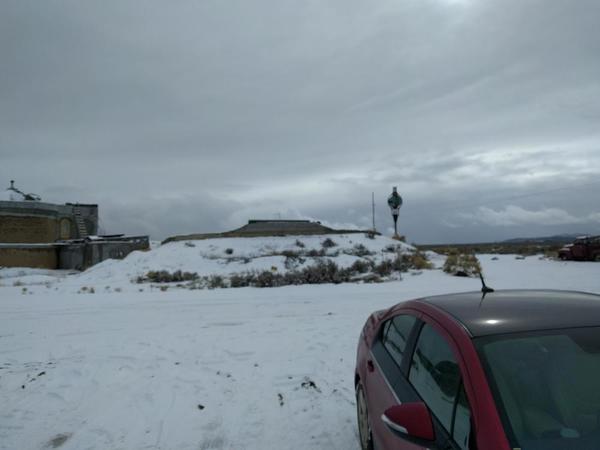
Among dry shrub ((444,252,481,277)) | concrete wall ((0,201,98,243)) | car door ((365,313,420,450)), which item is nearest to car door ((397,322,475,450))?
car door ((365,313,420,450))

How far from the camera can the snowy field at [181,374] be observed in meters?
4.20

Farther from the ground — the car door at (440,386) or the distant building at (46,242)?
the distant building at (46,242)

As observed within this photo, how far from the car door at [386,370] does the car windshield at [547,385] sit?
2.46 feet

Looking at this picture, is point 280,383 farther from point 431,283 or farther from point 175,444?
point 431,283

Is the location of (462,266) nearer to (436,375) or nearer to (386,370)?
(386,370)

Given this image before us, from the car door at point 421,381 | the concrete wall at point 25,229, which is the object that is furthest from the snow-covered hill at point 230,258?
the car door at point 421,381

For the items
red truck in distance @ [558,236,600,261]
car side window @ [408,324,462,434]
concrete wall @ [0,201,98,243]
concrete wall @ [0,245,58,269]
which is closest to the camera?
car side window @ [408,324,462,434]

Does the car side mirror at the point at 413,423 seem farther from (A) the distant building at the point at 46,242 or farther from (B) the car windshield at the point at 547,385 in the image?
(A) the distant building at the point at 46,242

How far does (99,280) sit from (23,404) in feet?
53.2

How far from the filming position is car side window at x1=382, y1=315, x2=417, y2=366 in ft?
10.3

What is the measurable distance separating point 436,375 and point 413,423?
0.39 m

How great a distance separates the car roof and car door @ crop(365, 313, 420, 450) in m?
0.31

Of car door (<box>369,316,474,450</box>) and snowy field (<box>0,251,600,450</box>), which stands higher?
car door (<box>369,316,474,450</box>)

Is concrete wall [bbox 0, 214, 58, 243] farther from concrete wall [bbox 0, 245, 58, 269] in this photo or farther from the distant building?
concrete wall [bbox 0, 245, 58, 269]
